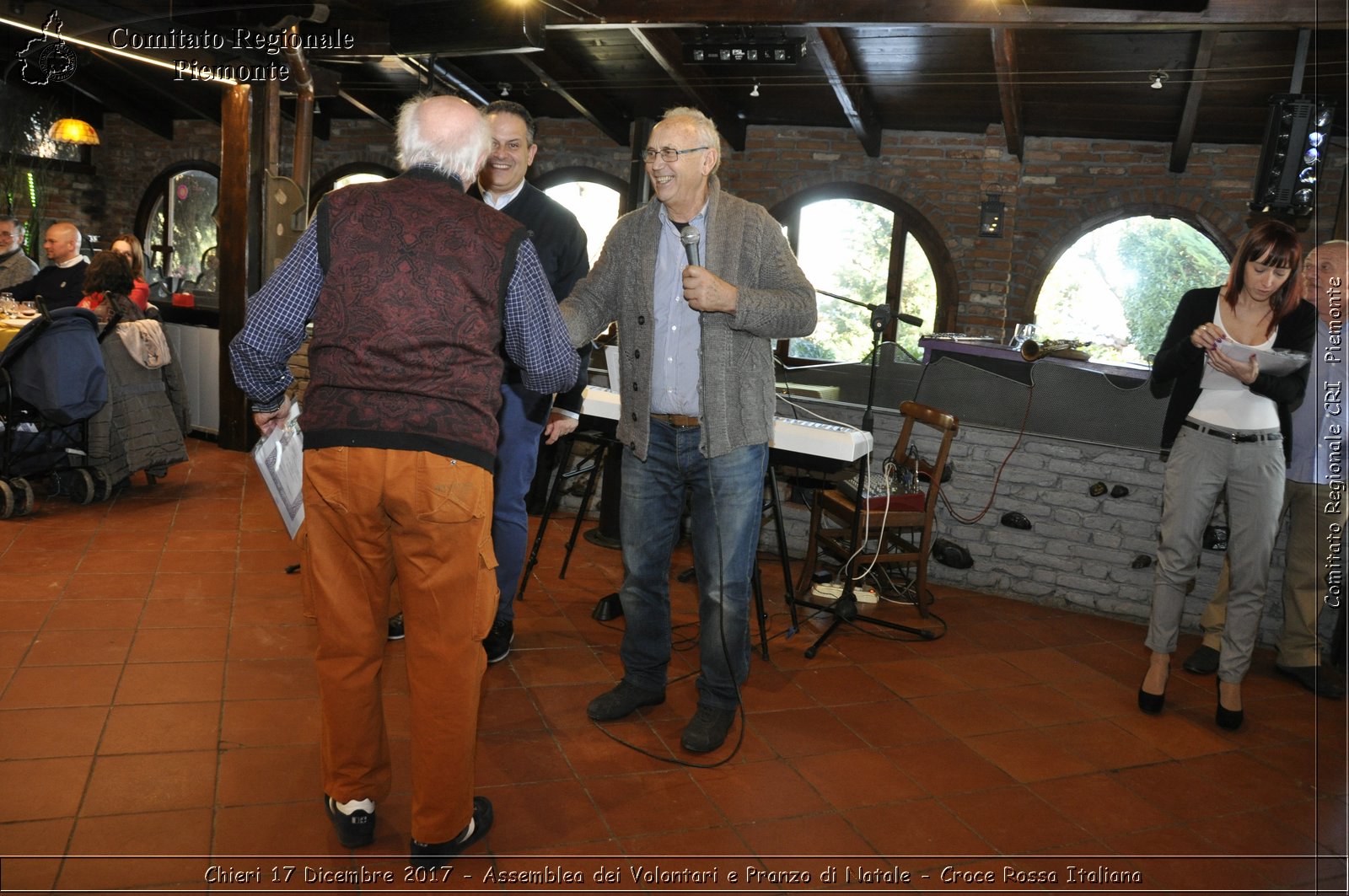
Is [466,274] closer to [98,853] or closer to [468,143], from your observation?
[468,143]

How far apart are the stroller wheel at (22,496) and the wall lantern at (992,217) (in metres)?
6.94

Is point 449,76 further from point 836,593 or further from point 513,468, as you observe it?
point 513,468

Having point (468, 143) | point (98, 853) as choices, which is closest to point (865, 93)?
point (468, 143)

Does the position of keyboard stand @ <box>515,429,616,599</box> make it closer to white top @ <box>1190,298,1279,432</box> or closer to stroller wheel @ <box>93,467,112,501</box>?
white top @ <box>1190,298,1279,432</box>

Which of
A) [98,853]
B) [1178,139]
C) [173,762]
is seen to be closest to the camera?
[98,853]

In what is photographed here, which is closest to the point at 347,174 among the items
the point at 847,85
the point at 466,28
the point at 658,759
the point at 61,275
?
the point at 61,275

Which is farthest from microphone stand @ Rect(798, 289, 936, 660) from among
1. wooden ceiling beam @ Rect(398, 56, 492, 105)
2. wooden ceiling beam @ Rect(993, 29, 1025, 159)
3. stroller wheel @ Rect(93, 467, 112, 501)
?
wooden ceiling beam @ Rect(398, 56, 492, 105)

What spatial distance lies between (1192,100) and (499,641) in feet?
21.1

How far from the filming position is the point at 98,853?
208 centimetres

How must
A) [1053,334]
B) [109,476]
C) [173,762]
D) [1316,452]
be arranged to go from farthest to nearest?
[1053,334] < [109,476] < [1316,452] < [173,762]

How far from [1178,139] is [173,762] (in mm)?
7821

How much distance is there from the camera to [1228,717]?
3.29 meters

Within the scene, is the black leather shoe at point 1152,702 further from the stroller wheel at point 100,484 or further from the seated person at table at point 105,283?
the seated person at table at point 105,283

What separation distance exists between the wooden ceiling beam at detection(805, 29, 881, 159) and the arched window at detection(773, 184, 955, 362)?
1.62 feet
